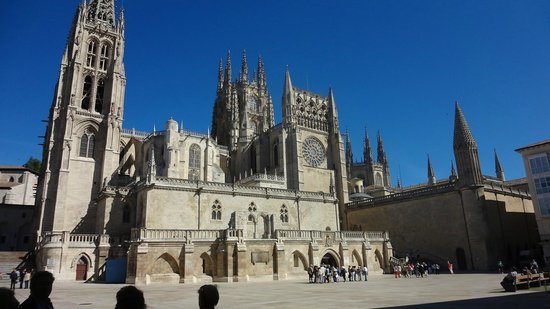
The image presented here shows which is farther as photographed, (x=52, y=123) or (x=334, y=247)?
(x=52, y=123)

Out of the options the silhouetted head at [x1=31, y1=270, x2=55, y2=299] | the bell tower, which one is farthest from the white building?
the bell tower

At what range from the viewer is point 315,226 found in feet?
139

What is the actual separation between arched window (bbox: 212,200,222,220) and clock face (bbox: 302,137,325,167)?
69.8ft

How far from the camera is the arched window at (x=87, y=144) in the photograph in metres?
44.5

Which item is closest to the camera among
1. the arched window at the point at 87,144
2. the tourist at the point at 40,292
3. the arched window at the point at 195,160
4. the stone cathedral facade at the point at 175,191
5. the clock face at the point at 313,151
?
the tourist at the point at 40,292

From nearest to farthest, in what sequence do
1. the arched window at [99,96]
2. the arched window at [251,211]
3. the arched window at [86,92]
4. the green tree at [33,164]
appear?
the arched window at [251,211] → the arched window at [86,92] → the arched window at [99,96] → the green tree at [33,164]

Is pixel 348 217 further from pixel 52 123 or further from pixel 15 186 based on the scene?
pixel 15 186

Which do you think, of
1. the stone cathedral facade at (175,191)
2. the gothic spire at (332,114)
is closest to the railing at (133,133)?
the stone cathedral facade at (175,191)

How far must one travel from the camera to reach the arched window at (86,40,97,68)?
49.6m

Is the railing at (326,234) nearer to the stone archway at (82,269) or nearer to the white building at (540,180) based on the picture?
the white building at (540,180)

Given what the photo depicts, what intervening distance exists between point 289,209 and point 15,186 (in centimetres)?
4200

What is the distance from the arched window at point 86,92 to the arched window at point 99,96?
3.01 ft

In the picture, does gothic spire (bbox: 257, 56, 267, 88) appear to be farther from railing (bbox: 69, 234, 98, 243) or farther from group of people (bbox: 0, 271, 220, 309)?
group of people (bbox: 0, 271, 220, 309)

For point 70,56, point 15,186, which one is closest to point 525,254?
point 70,56
